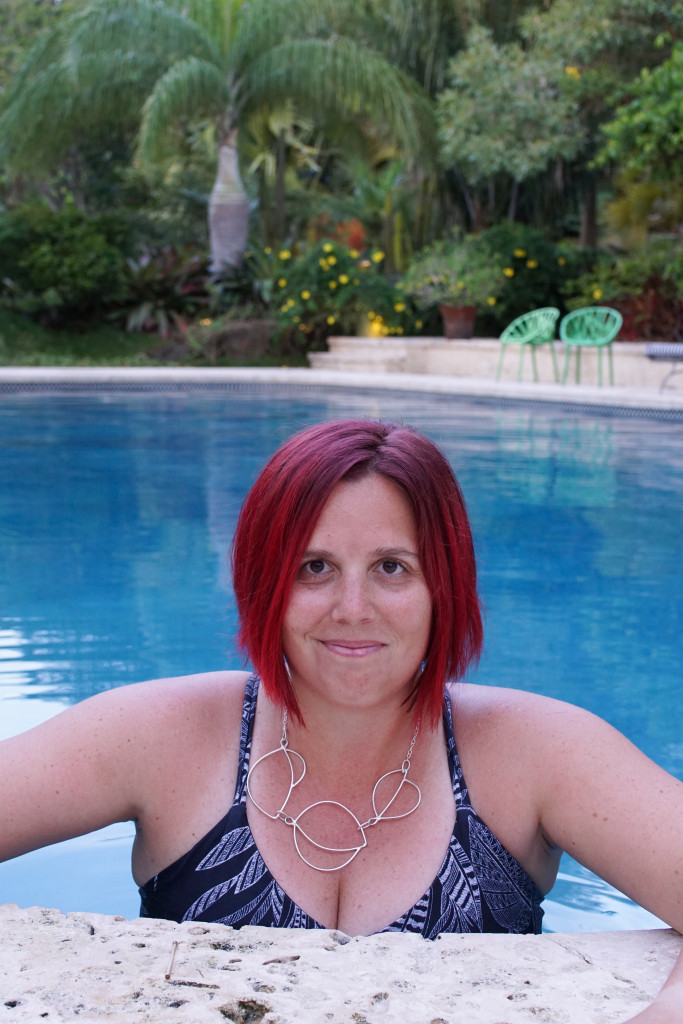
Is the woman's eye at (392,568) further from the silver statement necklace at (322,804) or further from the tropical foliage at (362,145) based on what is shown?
the tropical foliage at (362,145)

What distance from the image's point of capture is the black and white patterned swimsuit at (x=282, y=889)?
4.88 ft

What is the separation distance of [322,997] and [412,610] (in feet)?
1.62

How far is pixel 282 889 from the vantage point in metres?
1.50

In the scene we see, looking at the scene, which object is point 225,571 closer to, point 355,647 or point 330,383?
point 355,647

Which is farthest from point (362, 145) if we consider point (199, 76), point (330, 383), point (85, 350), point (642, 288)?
point (330, 383)

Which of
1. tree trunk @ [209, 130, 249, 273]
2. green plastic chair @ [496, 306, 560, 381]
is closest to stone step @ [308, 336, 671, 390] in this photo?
green plastic chair @ [496, 306, 560, 381]

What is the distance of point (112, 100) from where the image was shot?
16359 mm

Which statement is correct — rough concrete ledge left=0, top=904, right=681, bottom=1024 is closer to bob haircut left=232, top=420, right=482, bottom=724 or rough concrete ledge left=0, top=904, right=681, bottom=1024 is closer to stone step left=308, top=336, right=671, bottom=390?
bob haircut left=232, top=420, right=482, bottom=724

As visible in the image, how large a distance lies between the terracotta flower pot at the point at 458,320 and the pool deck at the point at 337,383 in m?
1.15

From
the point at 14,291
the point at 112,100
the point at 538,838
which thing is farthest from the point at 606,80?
the point at 538,838

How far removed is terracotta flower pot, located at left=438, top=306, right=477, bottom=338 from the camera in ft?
49.8

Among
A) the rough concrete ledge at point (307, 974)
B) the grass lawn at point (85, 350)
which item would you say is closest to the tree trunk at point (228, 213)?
the grass lawn at point (85, 350)

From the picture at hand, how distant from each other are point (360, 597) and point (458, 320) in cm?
1421

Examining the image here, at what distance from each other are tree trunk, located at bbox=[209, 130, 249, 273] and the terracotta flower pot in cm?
378
